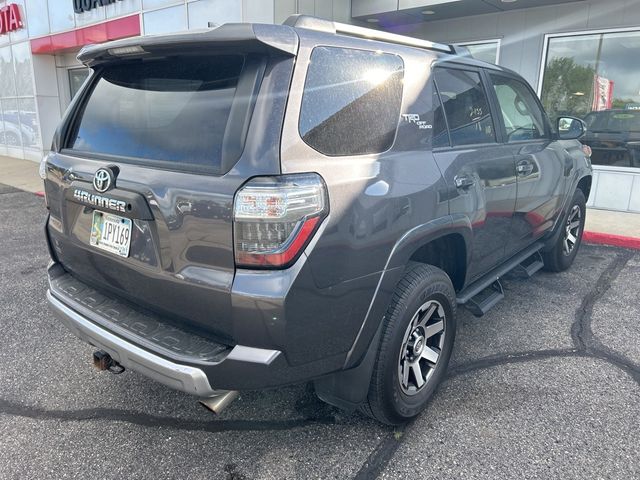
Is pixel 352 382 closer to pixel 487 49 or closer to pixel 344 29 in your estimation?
pixel 344 29

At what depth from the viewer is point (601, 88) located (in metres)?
7.67

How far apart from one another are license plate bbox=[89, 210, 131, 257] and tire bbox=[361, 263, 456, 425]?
125 cm

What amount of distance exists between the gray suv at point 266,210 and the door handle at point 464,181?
0.01 metres

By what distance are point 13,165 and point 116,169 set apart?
1407 cm

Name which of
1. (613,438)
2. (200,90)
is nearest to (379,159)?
(200,90)

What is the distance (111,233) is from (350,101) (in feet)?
4.07

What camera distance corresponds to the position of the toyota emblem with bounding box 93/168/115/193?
214 centimetres

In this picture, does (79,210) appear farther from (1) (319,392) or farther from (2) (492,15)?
(2) (492,15)

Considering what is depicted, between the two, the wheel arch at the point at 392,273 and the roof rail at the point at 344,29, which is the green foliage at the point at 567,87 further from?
the wheel arch at the point at 392,273

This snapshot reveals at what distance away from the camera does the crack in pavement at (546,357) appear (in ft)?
7.65

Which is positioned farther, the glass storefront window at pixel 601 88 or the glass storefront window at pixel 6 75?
the glass storefront window at pixel 6 75

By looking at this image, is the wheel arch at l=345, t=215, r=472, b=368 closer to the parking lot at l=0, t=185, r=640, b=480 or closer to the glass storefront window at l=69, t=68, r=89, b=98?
the parking lot at l=0, t=185, r=640, b=480

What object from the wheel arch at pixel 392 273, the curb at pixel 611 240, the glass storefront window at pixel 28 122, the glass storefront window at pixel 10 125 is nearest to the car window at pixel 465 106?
the wheel arch at pixel 392 273

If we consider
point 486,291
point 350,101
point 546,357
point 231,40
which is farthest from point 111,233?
point 546,357
